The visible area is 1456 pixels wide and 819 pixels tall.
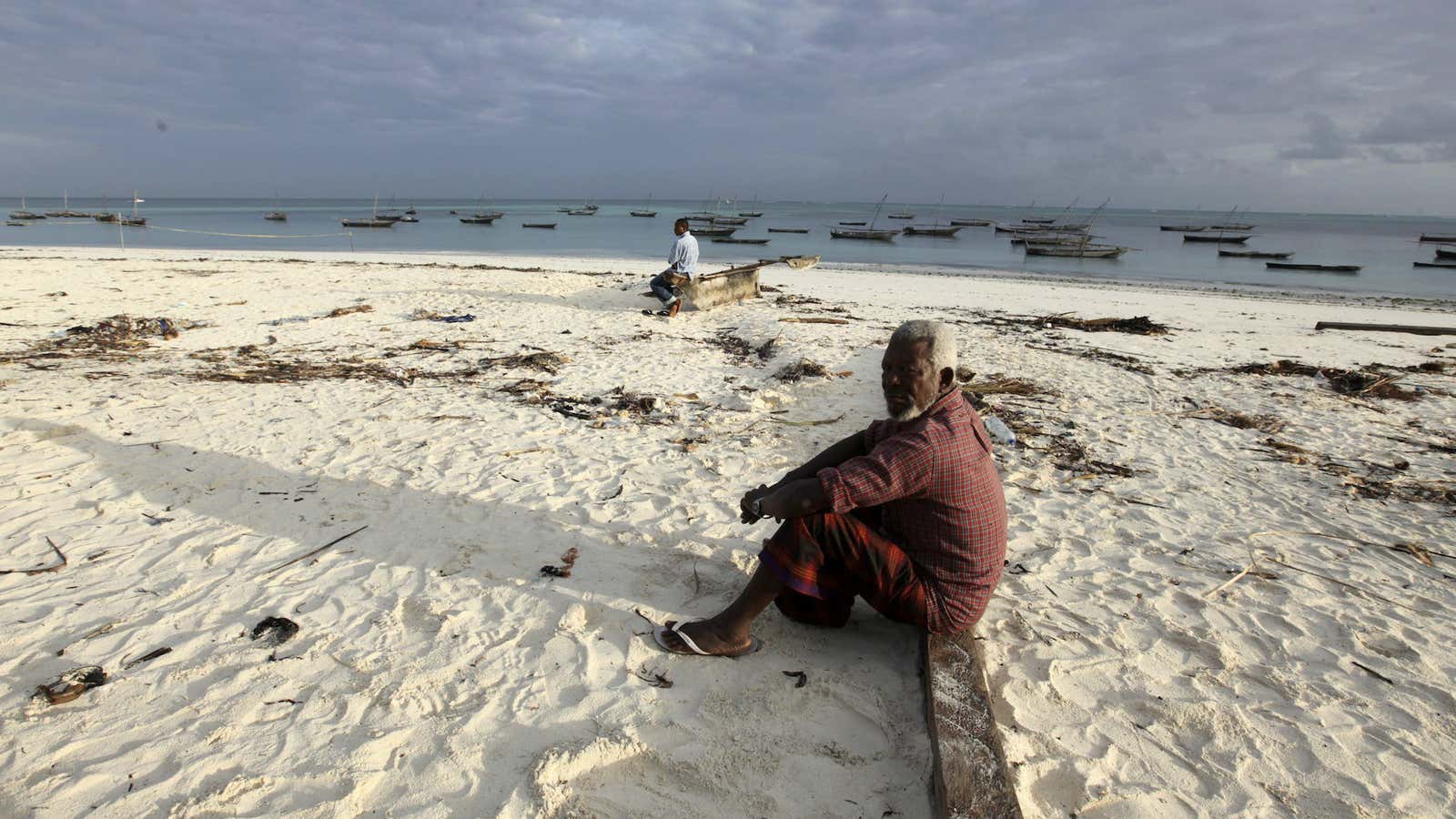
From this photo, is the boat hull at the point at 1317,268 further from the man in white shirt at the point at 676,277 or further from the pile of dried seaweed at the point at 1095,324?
the man in white shirt at the point at 676,277

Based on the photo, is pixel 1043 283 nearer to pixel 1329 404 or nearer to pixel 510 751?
pixel 1329 404

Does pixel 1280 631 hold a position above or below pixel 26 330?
below

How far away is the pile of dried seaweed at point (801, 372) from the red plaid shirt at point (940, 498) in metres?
4.48

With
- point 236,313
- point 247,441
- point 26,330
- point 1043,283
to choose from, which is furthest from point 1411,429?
point 1043,283

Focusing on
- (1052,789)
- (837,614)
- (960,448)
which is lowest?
(1052,789)

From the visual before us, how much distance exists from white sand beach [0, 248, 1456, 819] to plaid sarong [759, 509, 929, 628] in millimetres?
328

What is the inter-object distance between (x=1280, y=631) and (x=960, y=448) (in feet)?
6.39

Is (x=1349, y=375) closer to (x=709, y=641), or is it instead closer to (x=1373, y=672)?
(x=1373, y=672)

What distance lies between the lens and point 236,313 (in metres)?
10.2

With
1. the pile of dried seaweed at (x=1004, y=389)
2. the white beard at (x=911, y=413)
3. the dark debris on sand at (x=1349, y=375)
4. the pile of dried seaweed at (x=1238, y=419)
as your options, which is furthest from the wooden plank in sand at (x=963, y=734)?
the dark debris on sand at (x=1349, y=375)

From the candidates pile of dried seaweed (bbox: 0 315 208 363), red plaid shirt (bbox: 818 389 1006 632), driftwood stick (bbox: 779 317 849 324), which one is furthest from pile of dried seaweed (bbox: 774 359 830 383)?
pile of dried seaweed (bbox: 0 315 208 363)

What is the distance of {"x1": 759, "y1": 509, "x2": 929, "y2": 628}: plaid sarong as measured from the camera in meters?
2.58

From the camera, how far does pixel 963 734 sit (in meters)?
2.23

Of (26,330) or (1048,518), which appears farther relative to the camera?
(26,330)
